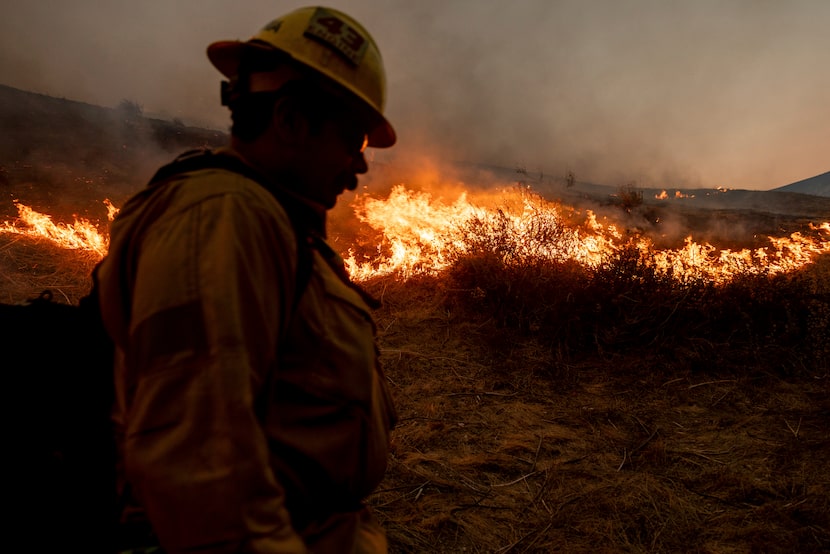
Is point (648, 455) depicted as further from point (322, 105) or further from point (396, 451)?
point (322, 105)

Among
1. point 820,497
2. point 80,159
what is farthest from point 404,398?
point 80,159

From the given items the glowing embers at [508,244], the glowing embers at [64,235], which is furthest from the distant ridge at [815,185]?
the glowing embers at [64,235]

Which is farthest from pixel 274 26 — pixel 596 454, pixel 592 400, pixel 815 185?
pixel 815 185

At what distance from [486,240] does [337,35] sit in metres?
6.48

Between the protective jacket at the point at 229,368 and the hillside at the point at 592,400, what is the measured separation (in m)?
0.55

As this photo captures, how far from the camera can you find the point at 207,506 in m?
0.81

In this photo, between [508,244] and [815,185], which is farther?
[815,185]

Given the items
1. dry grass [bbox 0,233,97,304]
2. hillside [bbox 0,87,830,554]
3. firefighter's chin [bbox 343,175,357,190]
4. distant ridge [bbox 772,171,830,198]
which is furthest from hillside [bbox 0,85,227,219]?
distant ridge [bbox 772,171,830,198]

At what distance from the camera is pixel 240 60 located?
1272mm

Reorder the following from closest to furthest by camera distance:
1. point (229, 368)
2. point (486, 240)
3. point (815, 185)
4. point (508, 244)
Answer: point (229, 368) < point (508, 244) < point (486, 240) < point (815, 185)

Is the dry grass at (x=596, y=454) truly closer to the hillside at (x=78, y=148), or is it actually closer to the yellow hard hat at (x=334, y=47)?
the yellow hard hat at (x=334, y=47)

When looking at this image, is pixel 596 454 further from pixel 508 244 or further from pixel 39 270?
pixel 39 270

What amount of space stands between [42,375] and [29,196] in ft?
55.1

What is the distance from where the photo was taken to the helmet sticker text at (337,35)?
1286mm
